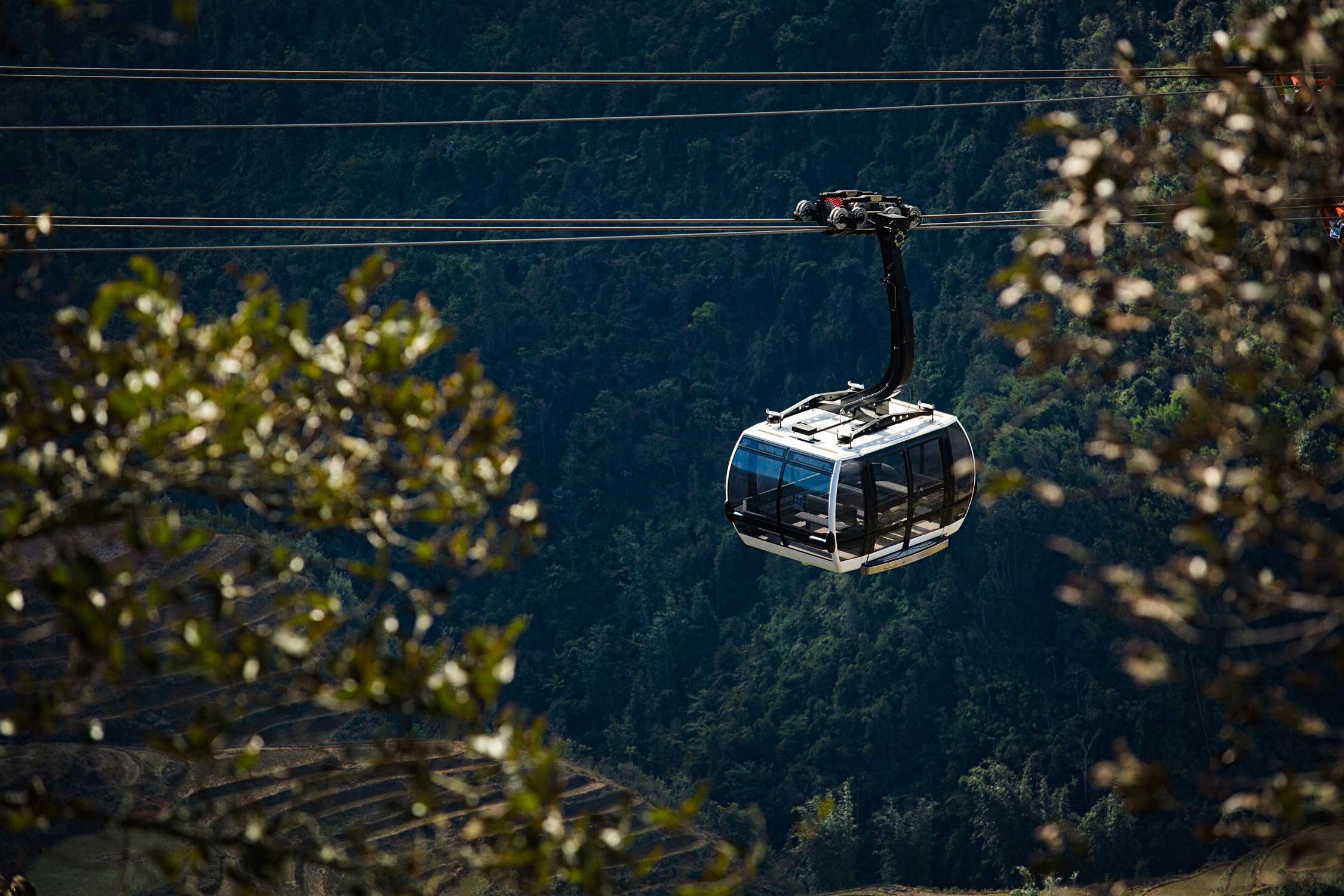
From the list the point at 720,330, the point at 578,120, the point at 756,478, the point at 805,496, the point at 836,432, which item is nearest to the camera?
the point at 578,120

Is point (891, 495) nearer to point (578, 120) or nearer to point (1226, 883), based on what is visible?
point (578, 120)

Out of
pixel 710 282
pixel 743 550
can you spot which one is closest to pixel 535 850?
pixel 743 550

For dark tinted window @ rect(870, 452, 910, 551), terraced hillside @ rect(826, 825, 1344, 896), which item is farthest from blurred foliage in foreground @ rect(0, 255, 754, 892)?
terraced hillside @ rect(826, 825, 1344, 896)

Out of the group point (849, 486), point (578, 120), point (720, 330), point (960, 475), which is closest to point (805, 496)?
point (849, 486)

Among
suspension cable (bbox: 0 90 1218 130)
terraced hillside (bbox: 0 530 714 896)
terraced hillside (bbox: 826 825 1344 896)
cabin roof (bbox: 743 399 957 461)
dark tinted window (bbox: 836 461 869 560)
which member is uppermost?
suspension cable (bbox: 0 90 1218 130)

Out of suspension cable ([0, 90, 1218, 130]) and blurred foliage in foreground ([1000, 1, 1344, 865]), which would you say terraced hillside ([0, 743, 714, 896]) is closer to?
suspension cable ([0, 90, 1218, 130])

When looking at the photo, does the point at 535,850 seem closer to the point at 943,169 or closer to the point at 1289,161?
the point at 1289,161

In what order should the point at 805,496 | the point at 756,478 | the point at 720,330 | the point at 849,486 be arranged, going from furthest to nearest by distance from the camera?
the point at 720,330
the point at 756,478
the point at 805,496
the point at 849,486
